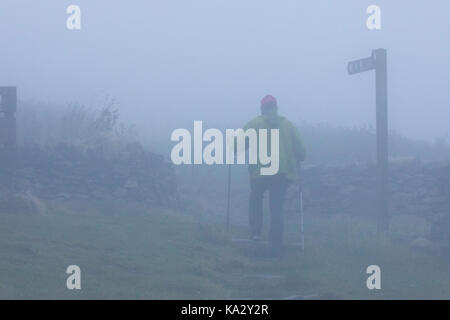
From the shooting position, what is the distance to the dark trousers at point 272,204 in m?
10.2

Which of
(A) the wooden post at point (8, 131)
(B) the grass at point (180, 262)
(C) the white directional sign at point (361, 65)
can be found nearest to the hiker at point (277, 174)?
(B) the grass at point (180, 262)

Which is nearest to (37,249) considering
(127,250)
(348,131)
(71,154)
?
(127,250)

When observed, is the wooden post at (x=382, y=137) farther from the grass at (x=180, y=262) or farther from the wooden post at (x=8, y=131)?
the wooden post at (x=8, y=131)

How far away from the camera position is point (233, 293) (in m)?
7.68

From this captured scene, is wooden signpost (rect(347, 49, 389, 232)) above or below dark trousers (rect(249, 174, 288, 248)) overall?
above

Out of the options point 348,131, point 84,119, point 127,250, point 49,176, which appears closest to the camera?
point 127,250

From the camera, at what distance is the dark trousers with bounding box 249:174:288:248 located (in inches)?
400

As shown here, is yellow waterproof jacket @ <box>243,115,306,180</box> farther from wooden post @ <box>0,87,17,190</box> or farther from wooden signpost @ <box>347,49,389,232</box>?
wooden post @ <box>0,87,17,190</box>

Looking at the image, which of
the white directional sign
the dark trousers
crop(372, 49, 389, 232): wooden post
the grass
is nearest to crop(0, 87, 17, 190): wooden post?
the grass

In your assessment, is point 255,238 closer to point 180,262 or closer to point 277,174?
point 277,174

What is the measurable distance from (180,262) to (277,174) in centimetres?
211
